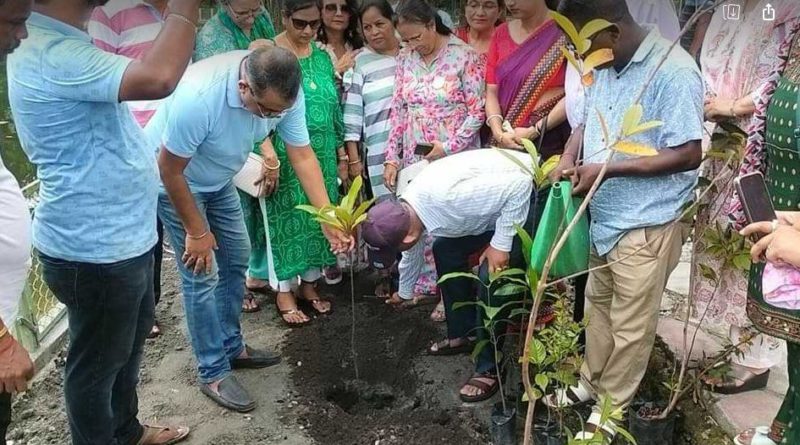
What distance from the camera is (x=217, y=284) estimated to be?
289 cm

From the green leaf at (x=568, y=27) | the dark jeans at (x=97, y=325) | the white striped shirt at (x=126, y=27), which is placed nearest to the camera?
the green leaf at (x=568, y=27)

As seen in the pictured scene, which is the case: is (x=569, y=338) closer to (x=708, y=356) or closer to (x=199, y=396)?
(x=708, y=356)

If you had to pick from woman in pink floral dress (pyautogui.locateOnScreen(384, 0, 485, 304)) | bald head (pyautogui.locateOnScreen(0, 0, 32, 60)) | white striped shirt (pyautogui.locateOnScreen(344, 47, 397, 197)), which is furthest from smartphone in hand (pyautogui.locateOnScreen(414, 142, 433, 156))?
bald head (pyautogui.locateOnScreen(0, 0, 32, 60))

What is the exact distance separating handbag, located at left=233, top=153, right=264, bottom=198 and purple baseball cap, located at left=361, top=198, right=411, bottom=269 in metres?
0.86

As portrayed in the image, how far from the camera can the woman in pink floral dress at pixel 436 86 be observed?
325 centimetres

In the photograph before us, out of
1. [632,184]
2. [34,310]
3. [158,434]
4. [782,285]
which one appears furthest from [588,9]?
[34,310]

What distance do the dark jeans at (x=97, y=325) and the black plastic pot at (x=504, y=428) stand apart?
1.27 metres

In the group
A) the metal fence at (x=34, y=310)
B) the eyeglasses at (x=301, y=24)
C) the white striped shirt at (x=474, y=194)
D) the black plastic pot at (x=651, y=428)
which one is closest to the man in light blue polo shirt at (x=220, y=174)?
the white striped shirt at (x=474, y=194)

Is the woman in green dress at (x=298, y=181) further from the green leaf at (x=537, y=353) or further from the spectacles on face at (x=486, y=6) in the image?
the green leaf at (x=537, y=353)

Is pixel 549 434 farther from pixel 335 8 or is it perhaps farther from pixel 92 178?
pixel 335 8

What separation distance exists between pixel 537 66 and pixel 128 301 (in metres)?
1.92

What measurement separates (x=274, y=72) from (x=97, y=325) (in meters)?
0.98

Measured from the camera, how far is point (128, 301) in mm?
2041

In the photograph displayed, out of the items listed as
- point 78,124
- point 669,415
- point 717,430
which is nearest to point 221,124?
point 78,124
